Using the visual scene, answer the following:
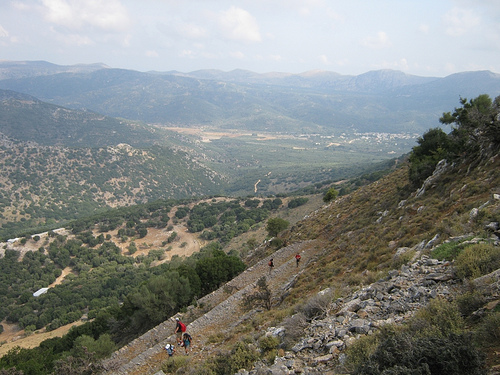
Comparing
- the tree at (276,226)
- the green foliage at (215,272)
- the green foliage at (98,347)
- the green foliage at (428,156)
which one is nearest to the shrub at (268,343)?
the green foliage at (98,347)

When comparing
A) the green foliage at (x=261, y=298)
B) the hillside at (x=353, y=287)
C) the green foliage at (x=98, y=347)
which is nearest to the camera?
the hillside at (x=353, y=287)

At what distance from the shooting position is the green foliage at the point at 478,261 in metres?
6.94

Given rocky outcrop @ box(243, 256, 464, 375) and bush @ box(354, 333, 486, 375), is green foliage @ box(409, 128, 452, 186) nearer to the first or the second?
rocky outcrop @ box(243, 256, 464, 375)

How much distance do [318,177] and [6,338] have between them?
121 m

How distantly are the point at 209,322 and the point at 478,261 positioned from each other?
12.7m

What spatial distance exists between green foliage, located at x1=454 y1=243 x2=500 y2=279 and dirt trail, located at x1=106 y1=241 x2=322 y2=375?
30.5 ft

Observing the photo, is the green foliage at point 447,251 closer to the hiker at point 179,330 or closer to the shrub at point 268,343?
the shrub at point 268,343

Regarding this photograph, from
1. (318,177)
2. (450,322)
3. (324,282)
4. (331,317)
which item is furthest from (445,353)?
(318,177)

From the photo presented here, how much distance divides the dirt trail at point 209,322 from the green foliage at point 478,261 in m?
9.30

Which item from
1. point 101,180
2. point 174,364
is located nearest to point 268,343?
point 174,364

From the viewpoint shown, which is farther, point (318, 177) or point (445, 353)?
point (318, 177)

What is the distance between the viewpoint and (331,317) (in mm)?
8305

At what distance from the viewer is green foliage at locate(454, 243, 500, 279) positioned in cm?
694

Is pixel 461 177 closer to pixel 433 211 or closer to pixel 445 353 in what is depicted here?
pixel 433 211
